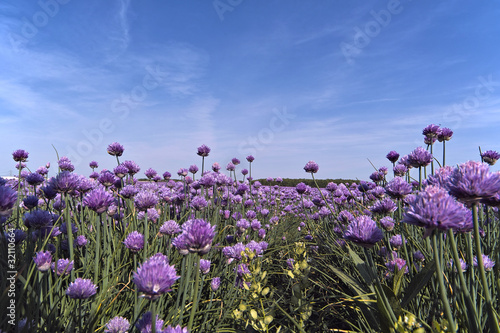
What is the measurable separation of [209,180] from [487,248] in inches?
113

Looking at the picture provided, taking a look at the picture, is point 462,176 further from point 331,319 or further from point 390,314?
point 331,319

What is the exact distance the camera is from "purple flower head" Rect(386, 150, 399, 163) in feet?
12.1

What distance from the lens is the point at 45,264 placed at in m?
1.58

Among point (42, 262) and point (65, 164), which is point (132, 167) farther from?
point (42, 262)

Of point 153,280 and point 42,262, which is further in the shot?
point 42,262

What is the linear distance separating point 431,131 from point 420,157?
1.06m

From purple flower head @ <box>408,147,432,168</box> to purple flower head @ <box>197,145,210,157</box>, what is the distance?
2.95m

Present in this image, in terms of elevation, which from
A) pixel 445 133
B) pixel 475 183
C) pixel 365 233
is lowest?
pixel 365 233

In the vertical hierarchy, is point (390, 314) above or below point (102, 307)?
above

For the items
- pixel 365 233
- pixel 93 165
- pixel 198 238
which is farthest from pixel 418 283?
pixel 93 165

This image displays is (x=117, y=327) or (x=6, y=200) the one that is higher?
(x=6, y=200)

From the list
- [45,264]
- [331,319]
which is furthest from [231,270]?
[45,264]

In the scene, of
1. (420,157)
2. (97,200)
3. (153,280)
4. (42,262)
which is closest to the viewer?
(153,280)

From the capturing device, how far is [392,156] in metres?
3.70
